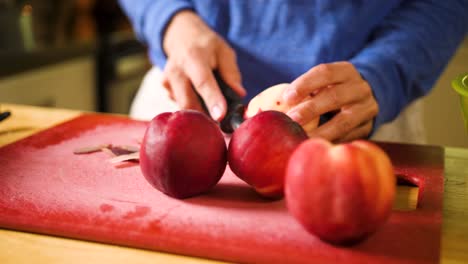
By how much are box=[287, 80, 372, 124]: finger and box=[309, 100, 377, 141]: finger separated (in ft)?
0.04

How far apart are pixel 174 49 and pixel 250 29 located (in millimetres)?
179

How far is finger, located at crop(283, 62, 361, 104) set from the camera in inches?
30.8

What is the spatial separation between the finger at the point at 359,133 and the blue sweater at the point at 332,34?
3 cm

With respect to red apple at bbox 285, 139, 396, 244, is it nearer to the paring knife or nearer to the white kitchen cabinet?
the paring knife

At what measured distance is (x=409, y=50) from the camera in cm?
98

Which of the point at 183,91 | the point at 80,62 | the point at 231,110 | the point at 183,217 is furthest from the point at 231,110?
the point at 80,62

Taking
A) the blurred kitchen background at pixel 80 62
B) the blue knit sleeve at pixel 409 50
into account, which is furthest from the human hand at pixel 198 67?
the blurred kitchen background at pixel 80 62

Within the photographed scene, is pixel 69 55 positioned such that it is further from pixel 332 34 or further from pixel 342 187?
pixel 342 187

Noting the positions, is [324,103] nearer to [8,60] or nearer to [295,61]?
[295,61]

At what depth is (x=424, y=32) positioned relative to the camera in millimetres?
999

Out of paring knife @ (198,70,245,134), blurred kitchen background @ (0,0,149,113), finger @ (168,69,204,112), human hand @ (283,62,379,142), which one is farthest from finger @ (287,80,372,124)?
blurred kitchen background @ (0,0,149,113)

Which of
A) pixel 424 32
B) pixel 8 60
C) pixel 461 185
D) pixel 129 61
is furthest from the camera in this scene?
pixel 129 61

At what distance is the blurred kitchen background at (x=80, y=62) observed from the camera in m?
1.91

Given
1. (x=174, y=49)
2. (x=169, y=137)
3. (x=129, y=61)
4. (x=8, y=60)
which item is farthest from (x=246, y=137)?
(x=129, y=61)
